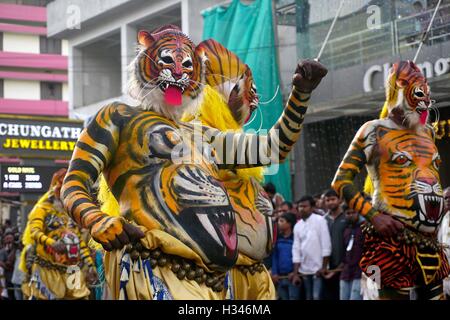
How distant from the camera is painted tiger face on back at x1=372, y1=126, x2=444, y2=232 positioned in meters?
5.61

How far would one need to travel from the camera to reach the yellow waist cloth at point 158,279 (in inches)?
145

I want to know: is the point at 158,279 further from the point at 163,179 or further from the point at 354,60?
the point at 354,60

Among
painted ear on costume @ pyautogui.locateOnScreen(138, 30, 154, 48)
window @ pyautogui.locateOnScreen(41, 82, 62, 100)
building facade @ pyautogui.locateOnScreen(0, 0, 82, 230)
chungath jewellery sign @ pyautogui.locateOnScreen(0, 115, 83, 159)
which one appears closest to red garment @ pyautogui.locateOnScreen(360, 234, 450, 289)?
painted ear on costume @ pyautogui.locateOnScreen(138, 30, 154, 48)

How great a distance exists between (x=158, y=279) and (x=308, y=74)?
1.10m

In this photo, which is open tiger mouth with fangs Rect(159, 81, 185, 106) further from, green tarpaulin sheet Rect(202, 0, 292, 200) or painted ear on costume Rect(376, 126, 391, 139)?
green tarpaulin sheet Rect(202, 0, 292, 200)

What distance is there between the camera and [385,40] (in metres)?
13.1

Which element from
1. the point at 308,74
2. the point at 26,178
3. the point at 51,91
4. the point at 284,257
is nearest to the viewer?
the point at 308,74

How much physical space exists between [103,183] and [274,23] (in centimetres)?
1124

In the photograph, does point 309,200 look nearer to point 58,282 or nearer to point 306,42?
point 58,282

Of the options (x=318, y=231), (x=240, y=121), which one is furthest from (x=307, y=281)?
(x=240, y=121)

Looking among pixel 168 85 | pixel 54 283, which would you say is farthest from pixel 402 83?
pixel 54 283

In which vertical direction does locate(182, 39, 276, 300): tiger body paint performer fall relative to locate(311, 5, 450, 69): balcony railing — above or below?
below

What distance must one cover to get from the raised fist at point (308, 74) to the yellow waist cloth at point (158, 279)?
2.84 feet

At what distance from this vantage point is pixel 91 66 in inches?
944
